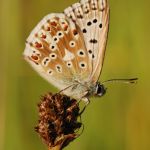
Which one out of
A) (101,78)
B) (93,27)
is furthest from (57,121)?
(101,78)

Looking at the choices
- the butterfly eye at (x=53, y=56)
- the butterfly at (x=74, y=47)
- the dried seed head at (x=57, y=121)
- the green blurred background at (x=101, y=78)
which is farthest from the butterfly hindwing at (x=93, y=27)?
the green blurred background at (x=101, y=78)

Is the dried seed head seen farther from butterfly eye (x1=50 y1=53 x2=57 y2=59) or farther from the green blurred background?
the green blurred background

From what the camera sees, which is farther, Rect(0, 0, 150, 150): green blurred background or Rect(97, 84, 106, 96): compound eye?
Rect(0, 0, 150, 150): green blurred background

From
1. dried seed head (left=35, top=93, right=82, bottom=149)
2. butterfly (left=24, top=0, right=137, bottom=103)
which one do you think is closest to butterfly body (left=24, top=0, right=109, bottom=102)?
butterfly (left=24, top=0, right=137, bottom=103)

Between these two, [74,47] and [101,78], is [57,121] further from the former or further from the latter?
[101,78]

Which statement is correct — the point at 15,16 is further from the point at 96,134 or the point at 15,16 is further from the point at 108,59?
the point at 96,134

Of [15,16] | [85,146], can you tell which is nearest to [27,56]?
[85,146]

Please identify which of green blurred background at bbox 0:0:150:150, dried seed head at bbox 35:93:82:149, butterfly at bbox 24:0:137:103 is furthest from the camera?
green blurred background at bbox 0:0:150:150
